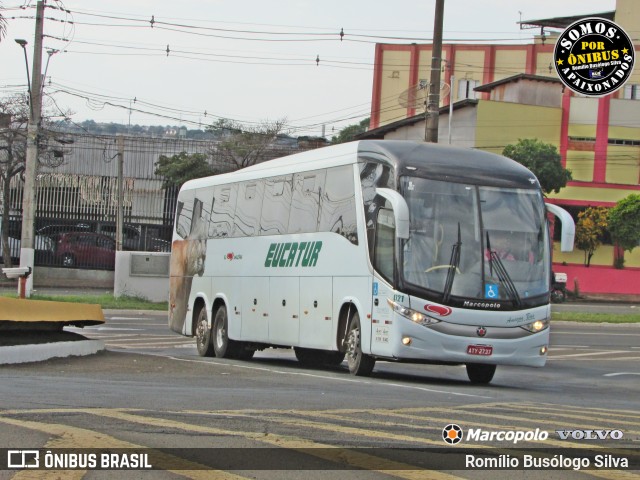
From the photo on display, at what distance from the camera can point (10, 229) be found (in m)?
50.9

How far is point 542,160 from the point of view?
2386 inches

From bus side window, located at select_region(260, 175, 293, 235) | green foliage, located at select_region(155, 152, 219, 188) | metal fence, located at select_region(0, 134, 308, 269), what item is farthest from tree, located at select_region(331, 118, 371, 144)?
bus side window, located at select_region(260, 175, 293, 235)

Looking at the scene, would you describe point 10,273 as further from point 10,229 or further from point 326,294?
point 10,229

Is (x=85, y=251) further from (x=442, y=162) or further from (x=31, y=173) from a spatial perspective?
(x=442, y=162)

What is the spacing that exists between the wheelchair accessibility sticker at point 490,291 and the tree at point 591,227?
1918 inches

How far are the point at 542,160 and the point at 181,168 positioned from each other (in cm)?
1957

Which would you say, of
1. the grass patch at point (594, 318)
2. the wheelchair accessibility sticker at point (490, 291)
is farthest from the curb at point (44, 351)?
the grass patch at point (594, 318)

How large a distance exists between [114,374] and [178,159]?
155 ft

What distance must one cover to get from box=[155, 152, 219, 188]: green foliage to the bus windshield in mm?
44033

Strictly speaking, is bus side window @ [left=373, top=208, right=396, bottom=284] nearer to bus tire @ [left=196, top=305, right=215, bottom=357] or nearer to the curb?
the curb

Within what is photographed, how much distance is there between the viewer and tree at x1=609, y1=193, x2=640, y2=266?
61281 mm

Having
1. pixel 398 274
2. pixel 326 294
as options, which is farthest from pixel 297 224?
pixel 398 274

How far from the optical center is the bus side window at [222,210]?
22609 millimetres

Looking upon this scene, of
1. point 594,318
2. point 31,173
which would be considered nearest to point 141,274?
point 31,173
